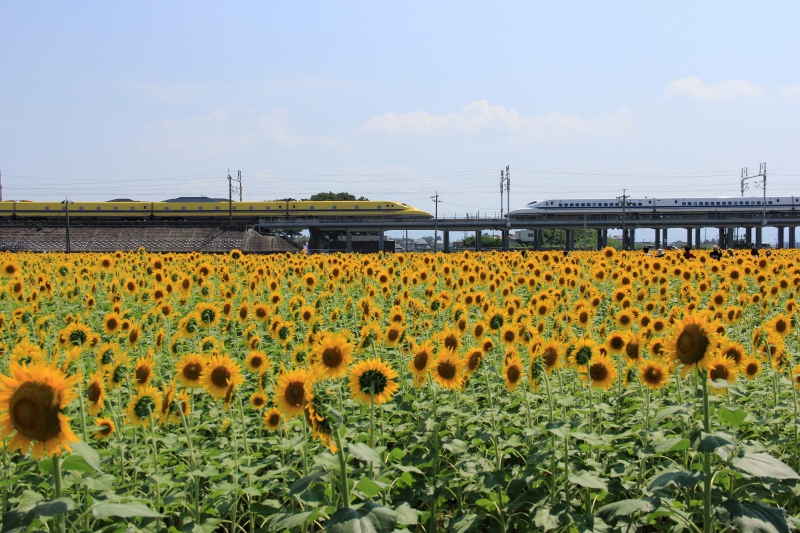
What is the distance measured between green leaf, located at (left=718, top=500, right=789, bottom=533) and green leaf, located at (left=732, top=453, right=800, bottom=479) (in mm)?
177

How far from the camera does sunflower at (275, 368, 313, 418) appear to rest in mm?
3230

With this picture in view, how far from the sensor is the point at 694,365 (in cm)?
319

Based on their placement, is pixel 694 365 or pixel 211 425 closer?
pixel 694 365

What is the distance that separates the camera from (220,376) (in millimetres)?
3916

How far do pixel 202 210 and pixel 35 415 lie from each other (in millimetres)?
79676

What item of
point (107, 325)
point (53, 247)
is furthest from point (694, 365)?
point (53, 247)

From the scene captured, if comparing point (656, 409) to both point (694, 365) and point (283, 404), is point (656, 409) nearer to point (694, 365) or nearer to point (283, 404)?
point (694, 365)

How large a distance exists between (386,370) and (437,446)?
101 centimetres

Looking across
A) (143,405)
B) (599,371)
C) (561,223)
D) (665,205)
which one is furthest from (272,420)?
(665,205)

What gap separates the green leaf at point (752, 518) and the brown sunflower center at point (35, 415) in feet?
9.79

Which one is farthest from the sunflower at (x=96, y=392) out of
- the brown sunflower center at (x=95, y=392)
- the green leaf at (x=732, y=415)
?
the green leaf at (x=732, y=415)

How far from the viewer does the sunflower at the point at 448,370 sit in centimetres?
414

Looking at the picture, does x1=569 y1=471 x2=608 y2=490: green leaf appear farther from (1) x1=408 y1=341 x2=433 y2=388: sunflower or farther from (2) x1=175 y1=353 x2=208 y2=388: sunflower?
(2) x1=175 y1=353 x2=208 y2=388: sunflower

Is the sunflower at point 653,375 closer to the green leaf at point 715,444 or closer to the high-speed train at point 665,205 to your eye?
the green leaf at point 715,444
